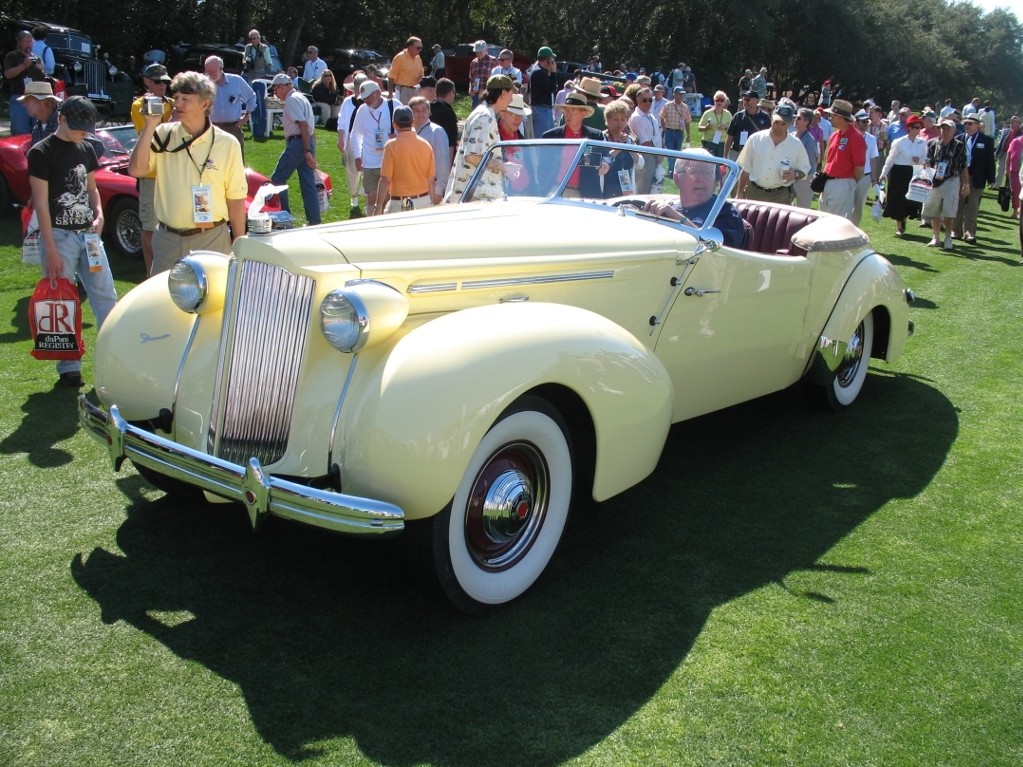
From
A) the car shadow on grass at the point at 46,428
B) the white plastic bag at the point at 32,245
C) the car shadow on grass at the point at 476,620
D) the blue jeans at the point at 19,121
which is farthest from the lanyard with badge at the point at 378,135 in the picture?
the car shadow on grass at the point at 476,620

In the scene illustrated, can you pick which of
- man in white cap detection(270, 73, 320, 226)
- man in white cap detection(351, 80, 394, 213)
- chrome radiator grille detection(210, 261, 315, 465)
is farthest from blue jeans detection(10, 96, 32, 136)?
chrome radiator grille detection(210, 261, 315, 465)

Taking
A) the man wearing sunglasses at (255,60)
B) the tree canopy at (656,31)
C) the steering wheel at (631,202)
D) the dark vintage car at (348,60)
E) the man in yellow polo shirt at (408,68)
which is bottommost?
the steering wheel at (631,202)

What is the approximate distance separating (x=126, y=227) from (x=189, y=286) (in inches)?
257

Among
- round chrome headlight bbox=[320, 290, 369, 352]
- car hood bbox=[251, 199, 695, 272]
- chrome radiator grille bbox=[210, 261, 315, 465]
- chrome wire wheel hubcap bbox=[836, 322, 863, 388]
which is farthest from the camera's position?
chrome wire wheel hubcap bbox=[836, 322, 863, 388]

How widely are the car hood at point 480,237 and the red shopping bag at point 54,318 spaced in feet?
7.95

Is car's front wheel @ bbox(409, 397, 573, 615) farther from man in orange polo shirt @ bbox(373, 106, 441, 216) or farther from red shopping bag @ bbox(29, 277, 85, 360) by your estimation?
man in orange polo shirt @ bbox(373, 106, 441, 216)

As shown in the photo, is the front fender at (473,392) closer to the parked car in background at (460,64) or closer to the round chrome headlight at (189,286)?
the round chrome headlight at (189,286)

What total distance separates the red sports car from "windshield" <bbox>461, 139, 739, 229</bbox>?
4.98m

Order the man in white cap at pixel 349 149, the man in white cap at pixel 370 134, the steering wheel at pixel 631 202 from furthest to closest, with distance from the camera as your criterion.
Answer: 1. the man in white cap at pixel 349 149
2. the man in white cap at pixel 370 134
3. the steering wheel at pixel 631 202

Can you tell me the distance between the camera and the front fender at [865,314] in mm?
5766

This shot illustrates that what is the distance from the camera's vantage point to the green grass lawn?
9.49 feet

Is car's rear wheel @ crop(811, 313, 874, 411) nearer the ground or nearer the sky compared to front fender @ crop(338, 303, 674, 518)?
nearer the ground

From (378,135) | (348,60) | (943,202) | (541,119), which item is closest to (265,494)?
(378,135)

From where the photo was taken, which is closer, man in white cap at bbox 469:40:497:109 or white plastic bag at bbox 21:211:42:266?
white plastic bag at bbox 21:211:42:266
